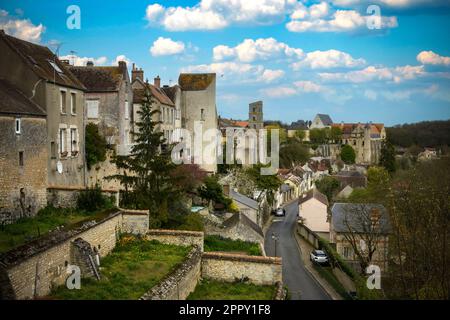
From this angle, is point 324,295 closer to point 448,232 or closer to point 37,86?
point 448,232

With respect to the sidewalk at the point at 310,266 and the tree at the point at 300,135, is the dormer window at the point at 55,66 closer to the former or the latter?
the sidewalk at the point at 310,266

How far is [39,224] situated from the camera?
18703 millimetres

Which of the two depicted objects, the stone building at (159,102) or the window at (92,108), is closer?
the window at (92,108)

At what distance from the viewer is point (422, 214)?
2541 centimetres

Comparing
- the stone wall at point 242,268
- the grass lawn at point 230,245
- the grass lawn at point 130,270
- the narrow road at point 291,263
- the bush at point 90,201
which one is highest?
the bush at point 90,201

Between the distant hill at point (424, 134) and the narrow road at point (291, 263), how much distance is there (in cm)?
2409

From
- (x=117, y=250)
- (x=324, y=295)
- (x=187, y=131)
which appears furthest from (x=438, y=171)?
(x=117, y=250)

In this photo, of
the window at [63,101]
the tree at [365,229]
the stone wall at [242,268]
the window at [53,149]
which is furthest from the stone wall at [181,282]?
the tree at [365,229]

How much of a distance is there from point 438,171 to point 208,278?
2758 centimetres

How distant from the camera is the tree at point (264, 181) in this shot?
55.6 meters

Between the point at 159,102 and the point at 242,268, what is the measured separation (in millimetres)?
21077

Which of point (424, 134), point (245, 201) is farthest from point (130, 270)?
point (424, 134)

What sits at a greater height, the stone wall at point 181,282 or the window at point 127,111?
the window at point 127,111

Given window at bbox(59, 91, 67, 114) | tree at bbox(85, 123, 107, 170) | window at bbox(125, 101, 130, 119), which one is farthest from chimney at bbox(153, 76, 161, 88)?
window at bbox(59, 91, 67, 114)
